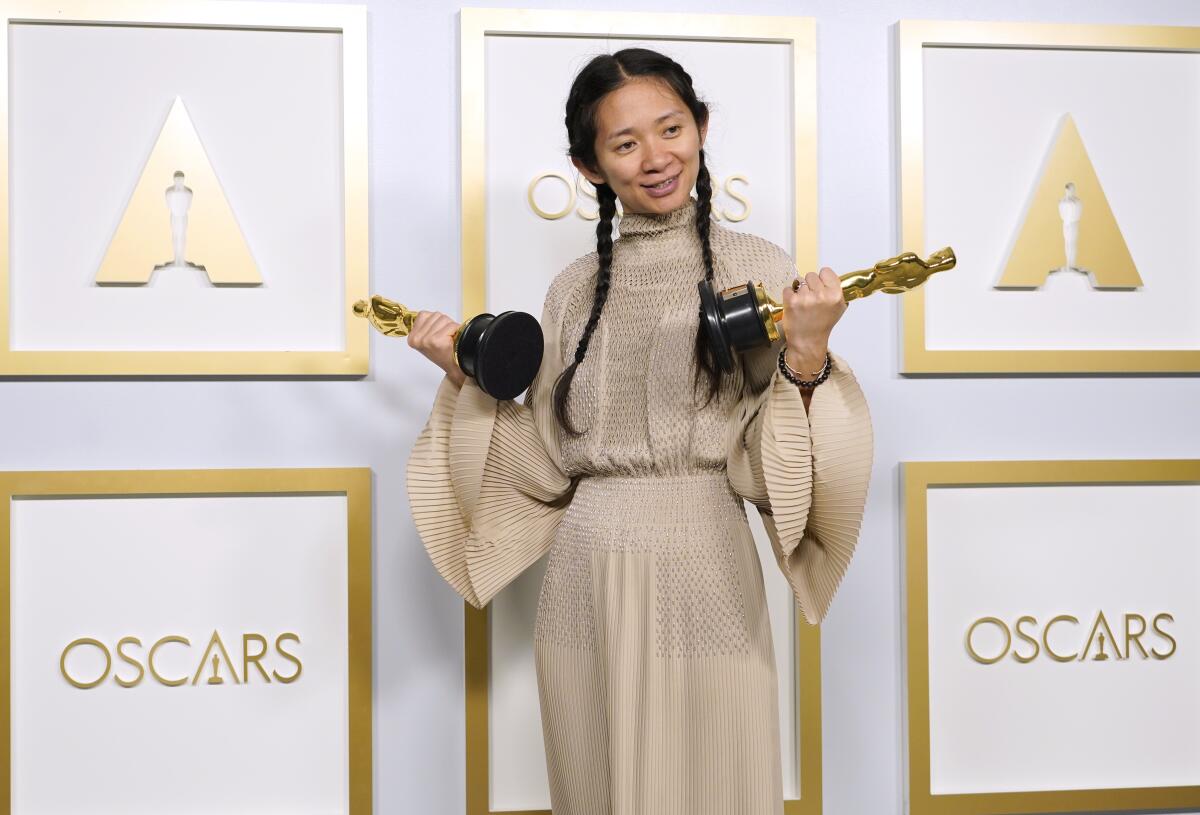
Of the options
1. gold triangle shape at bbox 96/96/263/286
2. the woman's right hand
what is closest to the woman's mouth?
the woman's right hand

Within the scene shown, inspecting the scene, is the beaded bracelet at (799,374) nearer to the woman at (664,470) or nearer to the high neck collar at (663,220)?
the woman at (664,470)

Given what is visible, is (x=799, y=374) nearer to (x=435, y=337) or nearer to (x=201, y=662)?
(x=435, y=337)

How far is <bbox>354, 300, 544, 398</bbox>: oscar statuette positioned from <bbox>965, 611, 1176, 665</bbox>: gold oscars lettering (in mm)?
890

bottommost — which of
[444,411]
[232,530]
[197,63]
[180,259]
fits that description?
[232,530]

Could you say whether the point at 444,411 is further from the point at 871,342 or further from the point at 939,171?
the point at 939,171

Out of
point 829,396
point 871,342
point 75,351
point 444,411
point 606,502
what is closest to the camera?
point 829,396

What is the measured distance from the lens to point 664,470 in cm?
112

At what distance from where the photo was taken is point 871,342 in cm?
164

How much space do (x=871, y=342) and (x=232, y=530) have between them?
3.27 feet

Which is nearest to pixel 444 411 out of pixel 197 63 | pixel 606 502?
pixel 606 502

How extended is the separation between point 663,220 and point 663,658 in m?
0.46

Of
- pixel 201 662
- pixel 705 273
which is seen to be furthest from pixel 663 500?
pixel 201 662

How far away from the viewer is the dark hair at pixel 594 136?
113cm

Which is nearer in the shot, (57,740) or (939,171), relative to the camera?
(57,740)
